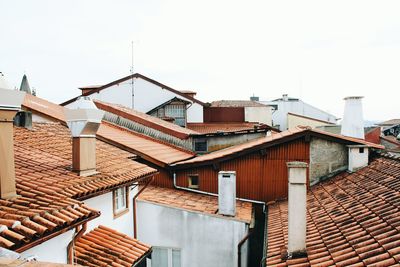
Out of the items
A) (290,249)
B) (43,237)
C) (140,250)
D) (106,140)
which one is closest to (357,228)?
(290,249)

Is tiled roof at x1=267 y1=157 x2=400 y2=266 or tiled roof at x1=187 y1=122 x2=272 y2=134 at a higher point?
tiled roof at x1=187 y1=122 x2=272 y2=134

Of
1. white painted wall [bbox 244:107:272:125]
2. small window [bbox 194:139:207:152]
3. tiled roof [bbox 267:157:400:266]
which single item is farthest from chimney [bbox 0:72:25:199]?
white painted wall [bbox 244:107:272:125]

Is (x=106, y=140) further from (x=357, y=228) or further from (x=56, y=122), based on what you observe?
(x=357, y=228)

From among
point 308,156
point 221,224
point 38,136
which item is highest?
point 38,136

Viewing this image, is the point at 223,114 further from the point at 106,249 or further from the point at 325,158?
the point at 106,249

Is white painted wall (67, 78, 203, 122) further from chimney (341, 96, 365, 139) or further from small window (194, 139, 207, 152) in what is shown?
chimney (341, 96, 365, 139)

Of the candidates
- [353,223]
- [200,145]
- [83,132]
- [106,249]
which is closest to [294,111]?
[200,145]

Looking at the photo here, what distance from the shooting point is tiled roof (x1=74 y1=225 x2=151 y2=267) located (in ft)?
22.1

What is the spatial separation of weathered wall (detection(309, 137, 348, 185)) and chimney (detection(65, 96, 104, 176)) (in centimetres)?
862

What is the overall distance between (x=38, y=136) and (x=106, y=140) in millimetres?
4219

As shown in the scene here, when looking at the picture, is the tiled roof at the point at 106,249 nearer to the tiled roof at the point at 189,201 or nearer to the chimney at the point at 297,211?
the tiled roof at the point at 189,201

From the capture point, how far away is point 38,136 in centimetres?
936

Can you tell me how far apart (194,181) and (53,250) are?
926 cm

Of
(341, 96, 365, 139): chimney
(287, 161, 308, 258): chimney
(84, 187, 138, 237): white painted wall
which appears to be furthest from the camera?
(341, 96, 365, 139): chimney
